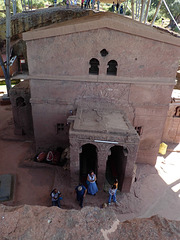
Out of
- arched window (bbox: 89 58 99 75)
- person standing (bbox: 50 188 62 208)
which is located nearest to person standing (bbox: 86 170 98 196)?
person standing (bbox: 50 188 62 208)

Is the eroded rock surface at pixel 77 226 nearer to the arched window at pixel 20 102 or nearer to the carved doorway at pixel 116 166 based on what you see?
the carved doorway at pixel 116 166

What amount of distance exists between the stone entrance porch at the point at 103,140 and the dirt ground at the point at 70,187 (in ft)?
2.50

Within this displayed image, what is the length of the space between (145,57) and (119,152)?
5121 mm

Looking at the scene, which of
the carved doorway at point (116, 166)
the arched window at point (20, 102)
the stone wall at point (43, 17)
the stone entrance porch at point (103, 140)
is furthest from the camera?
the stone wall at point (43, 17)

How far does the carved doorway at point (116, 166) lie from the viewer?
8.78 meters

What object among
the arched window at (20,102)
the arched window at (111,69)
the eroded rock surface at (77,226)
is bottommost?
the arched window at (20,102)

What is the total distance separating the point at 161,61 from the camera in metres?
8.88

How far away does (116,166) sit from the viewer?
9992 mm

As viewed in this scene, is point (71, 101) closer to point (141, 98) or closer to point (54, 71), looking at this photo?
point (54, 71)

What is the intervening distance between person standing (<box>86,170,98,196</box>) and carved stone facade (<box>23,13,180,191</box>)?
1.46 feet

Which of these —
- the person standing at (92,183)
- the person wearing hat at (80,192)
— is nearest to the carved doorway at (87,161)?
the person standing at (92,183)

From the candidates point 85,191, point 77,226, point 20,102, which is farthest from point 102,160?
point 20,102

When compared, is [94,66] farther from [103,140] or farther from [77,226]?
[77,226]

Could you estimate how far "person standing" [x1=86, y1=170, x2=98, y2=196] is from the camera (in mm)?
8000
